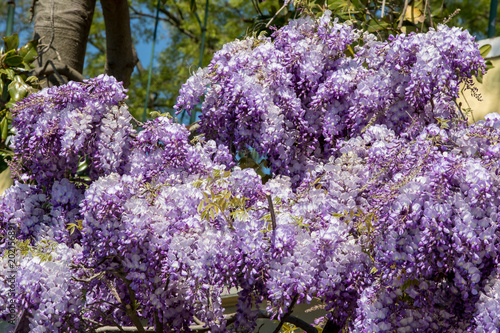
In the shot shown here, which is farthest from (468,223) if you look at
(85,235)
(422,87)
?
(85,235)

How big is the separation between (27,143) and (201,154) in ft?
2.98

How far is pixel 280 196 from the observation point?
2.74 m

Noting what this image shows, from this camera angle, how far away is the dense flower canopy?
227 centimetres

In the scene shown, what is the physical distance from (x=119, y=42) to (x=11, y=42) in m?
1.15

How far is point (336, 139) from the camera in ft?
10.5

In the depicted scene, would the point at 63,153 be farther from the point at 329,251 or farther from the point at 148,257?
the point at 329,251

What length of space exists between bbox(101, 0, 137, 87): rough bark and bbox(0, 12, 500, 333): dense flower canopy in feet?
6.57

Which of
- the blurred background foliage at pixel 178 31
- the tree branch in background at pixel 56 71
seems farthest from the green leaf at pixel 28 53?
the blurred background foliage at pixel 178 31

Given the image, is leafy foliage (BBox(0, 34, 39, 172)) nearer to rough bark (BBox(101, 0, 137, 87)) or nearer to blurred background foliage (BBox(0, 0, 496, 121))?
rough bark (BBox(101, 0, 137, 87))

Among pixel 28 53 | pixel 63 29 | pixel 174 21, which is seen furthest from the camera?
pixel 174 21

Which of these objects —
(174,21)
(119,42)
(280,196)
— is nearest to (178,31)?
(174,21)

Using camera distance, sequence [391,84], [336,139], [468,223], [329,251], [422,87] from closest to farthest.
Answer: [468,223] < [329,251] < [422,87] < [391,84] < [336,139]

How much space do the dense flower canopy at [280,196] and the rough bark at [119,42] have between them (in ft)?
6.57

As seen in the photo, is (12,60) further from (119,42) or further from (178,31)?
(178,31)
